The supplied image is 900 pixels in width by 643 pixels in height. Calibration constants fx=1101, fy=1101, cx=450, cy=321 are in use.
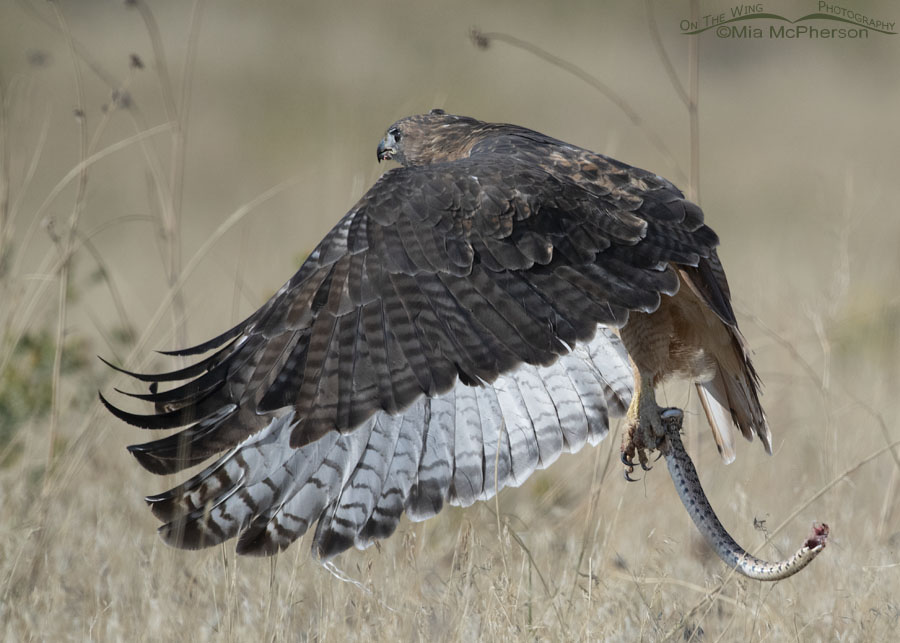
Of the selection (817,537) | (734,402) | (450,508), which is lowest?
(450,508)

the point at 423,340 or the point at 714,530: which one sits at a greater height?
the point at 423,340

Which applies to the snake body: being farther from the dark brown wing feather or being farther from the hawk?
the dark brown wing feather

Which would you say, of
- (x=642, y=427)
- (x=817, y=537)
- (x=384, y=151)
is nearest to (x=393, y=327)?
(x=642, y=427)

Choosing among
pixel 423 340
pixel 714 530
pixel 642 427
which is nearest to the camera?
pixel 423 340

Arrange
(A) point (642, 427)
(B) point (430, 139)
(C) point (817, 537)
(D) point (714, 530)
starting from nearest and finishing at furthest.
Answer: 1. (C) point (817, 537)
2. (D) point (714, 530)
3. (A) point (642, 427)
4. (B) point (430, 139)

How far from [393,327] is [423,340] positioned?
0.10 meters

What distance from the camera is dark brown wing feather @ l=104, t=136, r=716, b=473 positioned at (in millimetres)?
3016

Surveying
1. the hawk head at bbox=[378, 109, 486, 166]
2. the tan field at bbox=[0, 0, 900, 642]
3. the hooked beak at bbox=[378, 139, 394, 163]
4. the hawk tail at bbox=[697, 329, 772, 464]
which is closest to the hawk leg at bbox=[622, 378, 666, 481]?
the tan field at bbox=[0, 0, 900, 642]

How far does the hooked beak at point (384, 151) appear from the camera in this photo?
4934mm

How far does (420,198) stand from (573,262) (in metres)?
0.49

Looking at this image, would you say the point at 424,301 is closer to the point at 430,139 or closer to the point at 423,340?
the point at 423,340

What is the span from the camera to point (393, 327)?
3.08 metres

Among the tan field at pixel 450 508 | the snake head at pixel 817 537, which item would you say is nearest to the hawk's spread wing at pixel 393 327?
the tan field at pixel 450 508

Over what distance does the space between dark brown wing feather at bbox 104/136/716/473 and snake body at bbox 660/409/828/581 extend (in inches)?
26.1
